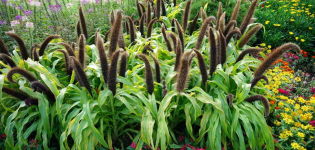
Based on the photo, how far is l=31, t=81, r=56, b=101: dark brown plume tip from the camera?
272cm

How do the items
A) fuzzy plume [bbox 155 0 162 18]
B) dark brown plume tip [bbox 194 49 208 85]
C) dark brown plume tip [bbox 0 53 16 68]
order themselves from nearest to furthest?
dark brown plume tip [bbox 194 49 208 85]
dark brown plume tip [bbox 0 53 16 68]
fuzzy plume [bbox 155 0 162 18]

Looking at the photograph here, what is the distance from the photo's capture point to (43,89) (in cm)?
288

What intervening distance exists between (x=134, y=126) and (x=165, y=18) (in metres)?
2.48

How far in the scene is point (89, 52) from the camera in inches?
157

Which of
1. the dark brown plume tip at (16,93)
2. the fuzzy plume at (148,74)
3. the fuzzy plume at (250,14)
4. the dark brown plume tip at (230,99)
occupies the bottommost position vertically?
the dark brown plume tip at (230,99)

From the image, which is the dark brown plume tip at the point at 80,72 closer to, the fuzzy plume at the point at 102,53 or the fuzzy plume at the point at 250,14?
the fuzzy plume at the point at 102,53

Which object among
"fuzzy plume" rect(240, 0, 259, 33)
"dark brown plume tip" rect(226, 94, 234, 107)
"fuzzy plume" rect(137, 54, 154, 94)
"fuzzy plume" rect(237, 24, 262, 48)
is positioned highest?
"fuzzy plume" rect(240, 0, 259, 33)

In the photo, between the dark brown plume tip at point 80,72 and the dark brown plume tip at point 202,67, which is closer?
the dark brown plume tip at point 80,72

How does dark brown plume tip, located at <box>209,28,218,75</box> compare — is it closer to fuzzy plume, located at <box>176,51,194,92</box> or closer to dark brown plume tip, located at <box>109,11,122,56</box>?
fuzzy plume, located at <box>176,51,194,92</box>

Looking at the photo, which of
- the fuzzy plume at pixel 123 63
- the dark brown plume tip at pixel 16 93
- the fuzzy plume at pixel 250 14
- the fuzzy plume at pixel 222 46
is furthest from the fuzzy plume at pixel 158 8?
the dark brown plume tip at pixel 16 93

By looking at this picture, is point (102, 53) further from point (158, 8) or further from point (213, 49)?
Result: point (158, 8)

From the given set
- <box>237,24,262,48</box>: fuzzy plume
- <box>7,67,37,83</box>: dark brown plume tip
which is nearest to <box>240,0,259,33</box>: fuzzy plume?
<box>237,24,262,48</box>: fuzzy plume

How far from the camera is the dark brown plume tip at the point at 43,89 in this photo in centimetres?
272

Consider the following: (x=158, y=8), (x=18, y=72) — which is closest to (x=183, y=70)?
(x=18, y=72)
